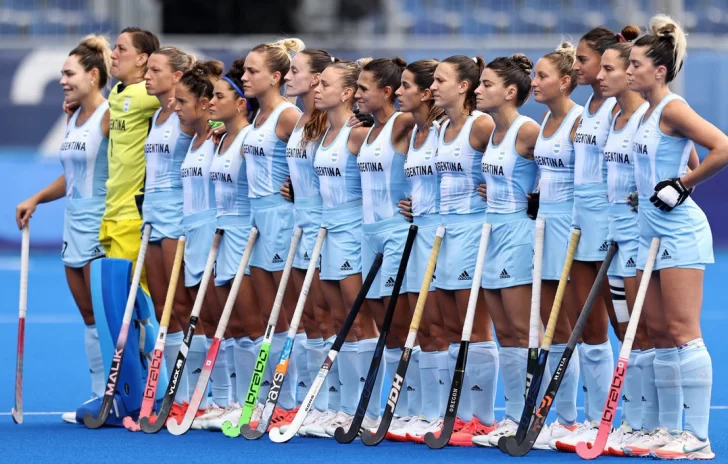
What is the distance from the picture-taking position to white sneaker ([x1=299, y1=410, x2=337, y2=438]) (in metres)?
6.89

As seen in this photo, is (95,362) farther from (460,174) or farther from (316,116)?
(460,174)

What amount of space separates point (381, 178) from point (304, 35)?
1043 cm

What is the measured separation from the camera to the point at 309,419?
277 inches

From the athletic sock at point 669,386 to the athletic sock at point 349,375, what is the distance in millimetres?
1629

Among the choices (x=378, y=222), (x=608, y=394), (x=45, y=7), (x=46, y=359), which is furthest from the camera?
(x=45, y=7)

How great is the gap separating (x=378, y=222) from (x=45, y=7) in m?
12.2

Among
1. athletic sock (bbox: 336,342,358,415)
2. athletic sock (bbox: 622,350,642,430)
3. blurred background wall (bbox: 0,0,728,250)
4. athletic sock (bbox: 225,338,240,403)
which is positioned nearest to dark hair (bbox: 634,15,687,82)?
athletic sock (bbox: 622,350,642,430)

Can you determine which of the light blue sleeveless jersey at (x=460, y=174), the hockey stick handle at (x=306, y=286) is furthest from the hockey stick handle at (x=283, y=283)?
the light blue sleeveless jersey at (x=460, y=174)

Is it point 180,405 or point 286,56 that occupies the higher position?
point 286,56

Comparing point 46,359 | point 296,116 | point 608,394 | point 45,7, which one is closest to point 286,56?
point 296,116

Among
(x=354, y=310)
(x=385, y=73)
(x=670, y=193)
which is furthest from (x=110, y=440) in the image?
(x=670, y=193)

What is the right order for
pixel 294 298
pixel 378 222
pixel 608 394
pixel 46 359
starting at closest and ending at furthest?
pixel 608 394 < pixel 378 222 < pixel 294 298 < pixel 46 359

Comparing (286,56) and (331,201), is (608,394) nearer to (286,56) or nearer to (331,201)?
(331,201)

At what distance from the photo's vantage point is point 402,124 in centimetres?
698
